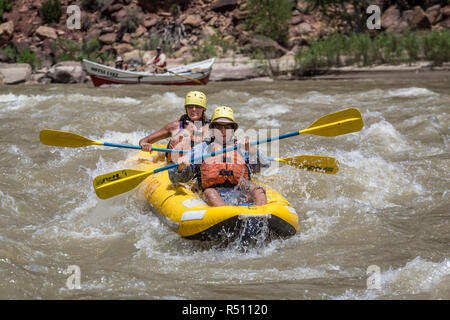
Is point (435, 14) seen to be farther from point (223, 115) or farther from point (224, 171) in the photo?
point (224, 171)

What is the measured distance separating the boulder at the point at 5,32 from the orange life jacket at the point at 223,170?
2252 cm

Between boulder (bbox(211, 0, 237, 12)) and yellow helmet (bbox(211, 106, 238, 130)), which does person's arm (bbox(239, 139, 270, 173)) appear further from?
boulder (bbox(211, 0, 237, 12))

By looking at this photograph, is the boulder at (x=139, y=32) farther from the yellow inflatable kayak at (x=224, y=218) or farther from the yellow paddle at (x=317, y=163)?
the yellow inflatable kayak at (x=224, y=218)

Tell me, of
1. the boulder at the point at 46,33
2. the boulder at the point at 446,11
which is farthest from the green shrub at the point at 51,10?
the boulder at the point at 446,11

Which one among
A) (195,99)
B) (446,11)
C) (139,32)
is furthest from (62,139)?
(139,32)

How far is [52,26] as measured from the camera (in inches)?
1000

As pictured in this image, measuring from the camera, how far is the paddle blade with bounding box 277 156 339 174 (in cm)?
486

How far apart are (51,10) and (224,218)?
952 inches

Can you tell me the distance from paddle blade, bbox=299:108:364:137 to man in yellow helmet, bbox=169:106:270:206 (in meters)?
0.70

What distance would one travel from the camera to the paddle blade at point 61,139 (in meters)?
5.00

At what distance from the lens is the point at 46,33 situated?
24.2 meters

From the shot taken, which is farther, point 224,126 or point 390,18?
point 390,18
